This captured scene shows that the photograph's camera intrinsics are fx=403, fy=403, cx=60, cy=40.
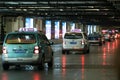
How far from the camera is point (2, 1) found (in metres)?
38.9

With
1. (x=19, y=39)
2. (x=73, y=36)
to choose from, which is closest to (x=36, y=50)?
(x=19, y=39)

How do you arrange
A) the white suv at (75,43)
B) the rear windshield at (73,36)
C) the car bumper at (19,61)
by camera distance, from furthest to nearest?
the rear windshield at (73,36)
the white suv at (75,43)
the car bumper at (19,61)

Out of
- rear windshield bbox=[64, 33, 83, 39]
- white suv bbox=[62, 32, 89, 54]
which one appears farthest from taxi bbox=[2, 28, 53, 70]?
rear windshield bbox=[64, 33, 83, 39]

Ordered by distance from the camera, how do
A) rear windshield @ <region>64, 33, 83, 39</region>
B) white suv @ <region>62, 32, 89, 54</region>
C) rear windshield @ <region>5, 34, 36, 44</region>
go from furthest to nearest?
rear windshield @ <region>64, 33, 83, 39</region>
white suv @ <region>62, 32, 89, 54</region>
rear windshield @ <region>5, 34, 36, 44</region>

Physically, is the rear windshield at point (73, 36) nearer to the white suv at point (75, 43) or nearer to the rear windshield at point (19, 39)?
the white suv at point (75, 43)

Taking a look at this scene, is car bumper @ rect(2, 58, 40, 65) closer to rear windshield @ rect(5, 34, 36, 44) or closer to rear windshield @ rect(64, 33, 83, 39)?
rear windshield @ rect(5, 34, 36, 44)

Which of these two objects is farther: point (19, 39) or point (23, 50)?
point (19, 39)

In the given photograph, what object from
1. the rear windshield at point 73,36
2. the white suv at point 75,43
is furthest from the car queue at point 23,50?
the rear windshield at point 73,36

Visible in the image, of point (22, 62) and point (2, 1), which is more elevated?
point (2, 1)

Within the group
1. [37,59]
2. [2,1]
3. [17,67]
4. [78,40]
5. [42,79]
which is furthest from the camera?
[2,1]

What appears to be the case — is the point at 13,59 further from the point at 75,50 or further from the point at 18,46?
the point at 75,50

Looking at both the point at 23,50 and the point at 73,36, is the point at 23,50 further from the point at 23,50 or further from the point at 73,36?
the point at 73,36

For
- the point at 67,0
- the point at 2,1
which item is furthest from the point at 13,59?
the point at 2,1

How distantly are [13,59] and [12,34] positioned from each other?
3.51 feet
